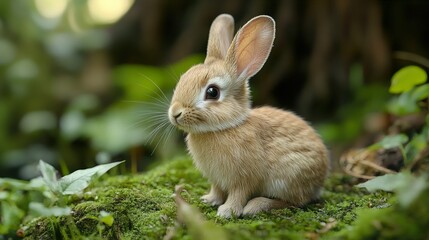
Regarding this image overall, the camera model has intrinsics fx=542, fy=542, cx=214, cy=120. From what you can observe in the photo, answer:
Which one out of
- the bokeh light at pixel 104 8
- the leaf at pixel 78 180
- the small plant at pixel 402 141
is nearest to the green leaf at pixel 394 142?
the small plant at pixel 402 141

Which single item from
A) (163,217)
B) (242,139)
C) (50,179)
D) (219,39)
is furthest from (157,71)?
(163,217)

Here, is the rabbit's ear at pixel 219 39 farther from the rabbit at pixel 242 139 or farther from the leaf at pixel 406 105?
the leaf at pixel 406 105

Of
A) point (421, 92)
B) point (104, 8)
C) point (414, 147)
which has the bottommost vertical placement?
point (414, 147)

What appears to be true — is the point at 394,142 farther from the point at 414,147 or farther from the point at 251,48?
the point at 251,48

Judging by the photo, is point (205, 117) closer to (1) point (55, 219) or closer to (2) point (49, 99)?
(1) point (55, 219)

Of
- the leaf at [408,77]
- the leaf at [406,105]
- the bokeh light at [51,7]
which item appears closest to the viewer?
the leaf at [408,77]

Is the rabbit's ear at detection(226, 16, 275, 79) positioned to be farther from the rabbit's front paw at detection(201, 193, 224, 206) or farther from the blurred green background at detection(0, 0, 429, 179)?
the blurred green background at detection(0, 0, 429, 179)

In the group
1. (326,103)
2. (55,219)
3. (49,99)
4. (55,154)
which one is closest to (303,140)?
(55,219)
